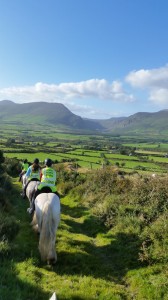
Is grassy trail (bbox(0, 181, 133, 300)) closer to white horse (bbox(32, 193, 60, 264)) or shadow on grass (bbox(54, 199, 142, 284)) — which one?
shadow on grass (bbox(54, 199, 142, 284))

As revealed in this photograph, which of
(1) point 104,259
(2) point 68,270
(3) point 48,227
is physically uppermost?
(3) point 48,227

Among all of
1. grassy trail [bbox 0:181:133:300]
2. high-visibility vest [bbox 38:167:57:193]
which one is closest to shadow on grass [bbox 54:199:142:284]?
grassy trail [bbox 0:181:133:300]

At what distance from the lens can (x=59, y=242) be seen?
13.3 m

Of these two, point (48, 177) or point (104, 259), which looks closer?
point (104, 259)

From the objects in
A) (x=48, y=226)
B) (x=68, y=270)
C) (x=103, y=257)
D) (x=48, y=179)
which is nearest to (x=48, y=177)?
(x=48, y=179)

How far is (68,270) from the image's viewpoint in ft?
34.9

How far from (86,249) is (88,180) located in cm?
1104

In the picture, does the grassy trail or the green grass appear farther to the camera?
the green grass

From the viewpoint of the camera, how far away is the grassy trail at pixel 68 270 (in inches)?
344

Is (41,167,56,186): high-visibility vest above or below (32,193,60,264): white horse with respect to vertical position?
above

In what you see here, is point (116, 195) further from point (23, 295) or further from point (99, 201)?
point (23, 295)

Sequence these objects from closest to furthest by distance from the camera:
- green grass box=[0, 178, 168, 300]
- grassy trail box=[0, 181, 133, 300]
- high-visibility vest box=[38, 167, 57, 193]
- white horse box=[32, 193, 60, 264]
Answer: grassy trail box=[0, 181, 133, 300] < green grass box=[0, 178, 168, 300] < white horse box=[32, 193, 60, 264] < high-visibility vest box=[38, 167, 57, 193]

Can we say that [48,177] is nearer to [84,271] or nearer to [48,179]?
[48,179]

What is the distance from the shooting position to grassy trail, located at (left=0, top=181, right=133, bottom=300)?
8727mm
